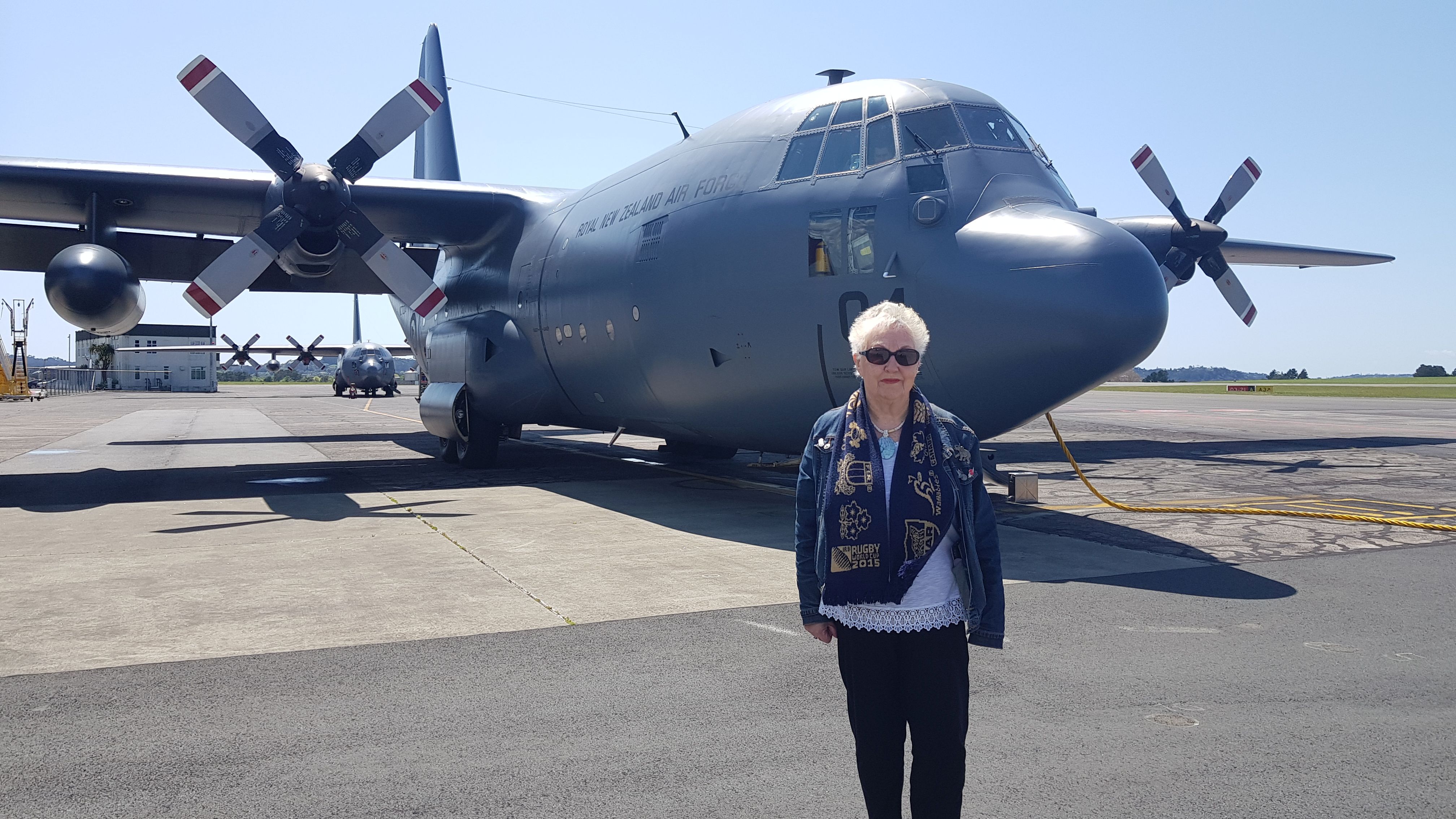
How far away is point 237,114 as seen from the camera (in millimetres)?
13375

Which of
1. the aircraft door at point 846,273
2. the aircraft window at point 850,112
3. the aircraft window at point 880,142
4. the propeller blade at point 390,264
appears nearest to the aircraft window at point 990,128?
the aircraft window at point 880,142

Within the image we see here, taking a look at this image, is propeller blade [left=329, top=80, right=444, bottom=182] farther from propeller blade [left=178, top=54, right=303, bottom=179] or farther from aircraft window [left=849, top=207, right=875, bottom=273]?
aircraft window [left=849, top=207, right=875, bottom=273]

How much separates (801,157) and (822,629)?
24.1 feet

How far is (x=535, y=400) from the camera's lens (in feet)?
49.0

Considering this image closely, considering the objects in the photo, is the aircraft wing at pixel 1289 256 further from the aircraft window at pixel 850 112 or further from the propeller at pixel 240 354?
the propeller at pixel 240 354

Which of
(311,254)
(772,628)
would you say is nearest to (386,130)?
(311,254)

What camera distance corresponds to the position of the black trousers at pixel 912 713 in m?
2.88

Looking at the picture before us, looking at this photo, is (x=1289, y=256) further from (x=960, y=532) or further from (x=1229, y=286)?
(x=960, y=532)

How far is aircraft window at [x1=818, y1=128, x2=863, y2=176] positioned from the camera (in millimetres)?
9281

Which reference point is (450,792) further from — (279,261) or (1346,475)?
(1346,475)

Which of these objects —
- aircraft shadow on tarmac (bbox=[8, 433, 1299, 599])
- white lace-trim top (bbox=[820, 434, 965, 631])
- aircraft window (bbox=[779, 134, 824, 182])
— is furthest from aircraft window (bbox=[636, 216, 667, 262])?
white lace-trim top (bbox=[820, 434, 965, 631])

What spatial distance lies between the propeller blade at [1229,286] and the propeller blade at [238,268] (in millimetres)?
17432

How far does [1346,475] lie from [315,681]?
14630 mm

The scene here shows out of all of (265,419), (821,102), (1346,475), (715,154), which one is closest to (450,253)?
(715,154)
